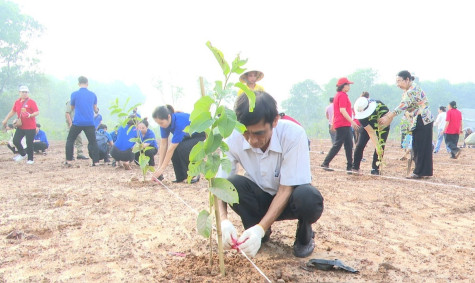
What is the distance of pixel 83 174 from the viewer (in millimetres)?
6195

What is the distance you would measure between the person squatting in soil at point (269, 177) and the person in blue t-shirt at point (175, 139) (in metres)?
2.51

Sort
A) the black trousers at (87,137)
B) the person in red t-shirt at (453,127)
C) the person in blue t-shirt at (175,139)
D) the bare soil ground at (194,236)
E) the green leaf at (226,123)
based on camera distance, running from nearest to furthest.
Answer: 1. the green leaf at (226,123)
2. the bare soil ground at (194,236)
3. the person in blue t-shirt at (175,139)
4. the black trousers at (87,137)
5. the person in red t-shirt at (453,127)

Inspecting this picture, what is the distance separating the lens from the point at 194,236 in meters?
2.80

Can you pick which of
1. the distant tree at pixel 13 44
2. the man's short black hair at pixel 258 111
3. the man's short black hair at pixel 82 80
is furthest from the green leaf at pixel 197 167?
the distant tree at pixel 13 44

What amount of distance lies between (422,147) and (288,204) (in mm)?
3598

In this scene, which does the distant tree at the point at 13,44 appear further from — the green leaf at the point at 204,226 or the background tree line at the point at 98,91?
the green leaf at the point at 204,226

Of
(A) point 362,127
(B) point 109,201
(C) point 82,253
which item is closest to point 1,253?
(C) point 82,253

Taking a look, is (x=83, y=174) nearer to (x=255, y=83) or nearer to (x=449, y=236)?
(x=255, y=83)

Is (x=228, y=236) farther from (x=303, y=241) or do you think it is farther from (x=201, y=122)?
(x=201, y=122)

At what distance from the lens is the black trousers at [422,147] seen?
16.9 feet

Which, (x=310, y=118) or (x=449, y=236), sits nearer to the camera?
(x=449, y=236)

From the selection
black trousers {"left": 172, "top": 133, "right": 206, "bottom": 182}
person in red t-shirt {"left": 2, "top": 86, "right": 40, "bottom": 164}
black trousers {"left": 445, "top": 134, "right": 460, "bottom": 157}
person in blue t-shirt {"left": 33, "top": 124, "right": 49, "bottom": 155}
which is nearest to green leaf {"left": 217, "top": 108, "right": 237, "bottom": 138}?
black trousers {"left": 172, "top": 133, "right": 206, "bottom": 182}

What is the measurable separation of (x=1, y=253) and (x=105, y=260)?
73cm

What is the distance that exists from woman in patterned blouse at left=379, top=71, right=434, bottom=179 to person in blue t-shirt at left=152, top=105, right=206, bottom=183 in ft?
9.01
